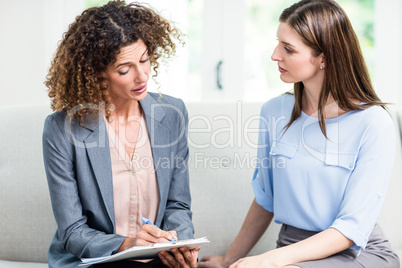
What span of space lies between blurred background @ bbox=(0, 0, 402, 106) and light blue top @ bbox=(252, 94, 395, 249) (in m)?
1.54

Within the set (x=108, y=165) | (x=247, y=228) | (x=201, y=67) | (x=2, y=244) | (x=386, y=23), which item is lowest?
(x=2, y=244)

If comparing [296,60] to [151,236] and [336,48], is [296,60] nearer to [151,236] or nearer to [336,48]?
[336,48]

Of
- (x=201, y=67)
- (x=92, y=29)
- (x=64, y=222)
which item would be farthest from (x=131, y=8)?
(x=201, y=67)

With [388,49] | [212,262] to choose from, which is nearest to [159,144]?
[212,262]

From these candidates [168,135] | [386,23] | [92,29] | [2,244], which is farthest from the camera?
[386,23]

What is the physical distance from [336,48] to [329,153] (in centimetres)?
32

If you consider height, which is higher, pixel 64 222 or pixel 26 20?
pixel 26 20

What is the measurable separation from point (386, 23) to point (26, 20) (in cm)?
236

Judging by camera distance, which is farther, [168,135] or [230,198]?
[230,198]

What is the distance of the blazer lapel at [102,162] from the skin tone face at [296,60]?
632 mm

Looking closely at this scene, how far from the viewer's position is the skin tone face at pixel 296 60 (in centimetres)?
143

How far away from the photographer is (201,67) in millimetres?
3129

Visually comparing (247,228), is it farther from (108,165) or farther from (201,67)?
(201,67)

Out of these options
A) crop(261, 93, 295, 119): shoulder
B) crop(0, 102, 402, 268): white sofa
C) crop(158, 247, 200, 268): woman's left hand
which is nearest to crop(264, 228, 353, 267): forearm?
crop(158, 247, 200, 268): woman's left hand
